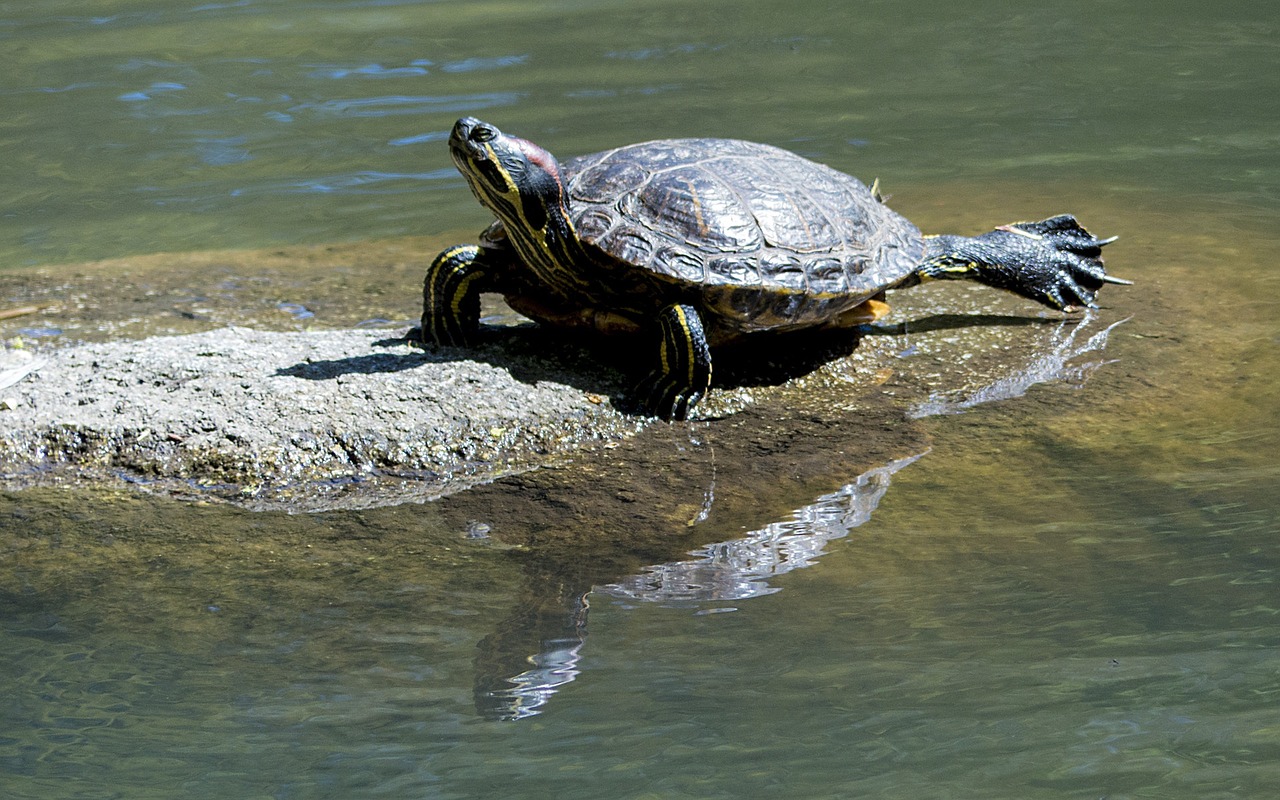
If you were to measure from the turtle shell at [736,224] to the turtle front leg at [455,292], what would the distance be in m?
0.45

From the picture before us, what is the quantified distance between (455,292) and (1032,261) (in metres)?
2.40

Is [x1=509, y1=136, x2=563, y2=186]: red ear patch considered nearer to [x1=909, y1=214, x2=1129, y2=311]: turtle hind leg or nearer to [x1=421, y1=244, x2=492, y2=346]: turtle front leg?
[x1=421, y1=244, x2=492, y2=346]: turtle front leg

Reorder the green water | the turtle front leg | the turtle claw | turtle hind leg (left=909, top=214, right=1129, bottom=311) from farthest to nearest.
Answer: the turtle claw, turtle hind leg (left=909, top=214, right=1129, bottom=311), the turtle front leg, the green water

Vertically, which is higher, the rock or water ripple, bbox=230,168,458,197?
water ripple, bbox=230,168,458,197

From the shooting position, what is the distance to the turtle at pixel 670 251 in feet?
13.9

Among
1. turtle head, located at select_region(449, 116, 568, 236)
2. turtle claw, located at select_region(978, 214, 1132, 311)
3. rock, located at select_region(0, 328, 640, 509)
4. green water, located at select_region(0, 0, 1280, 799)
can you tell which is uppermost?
turtle head, located at select_region(449, 116, 568, 236)

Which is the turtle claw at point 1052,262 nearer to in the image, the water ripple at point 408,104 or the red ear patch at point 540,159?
the red ear patch at point 540,159

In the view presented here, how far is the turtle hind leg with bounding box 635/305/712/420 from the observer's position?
421 cm

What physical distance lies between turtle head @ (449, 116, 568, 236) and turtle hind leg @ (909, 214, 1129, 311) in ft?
5.14

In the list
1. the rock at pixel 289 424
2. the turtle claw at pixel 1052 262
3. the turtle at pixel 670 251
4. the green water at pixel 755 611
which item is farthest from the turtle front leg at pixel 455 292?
the turtle claw at pixel 1052 262

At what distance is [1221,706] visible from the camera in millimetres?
2523

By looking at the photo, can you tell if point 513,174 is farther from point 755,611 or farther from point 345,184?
point 345,184

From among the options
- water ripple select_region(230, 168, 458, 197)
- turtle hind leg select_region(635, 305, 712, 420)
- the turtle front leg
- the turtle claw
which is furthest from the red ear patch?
water ripple select_region(230, 168, 458, 197)

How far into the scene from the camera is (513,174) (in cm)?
423
